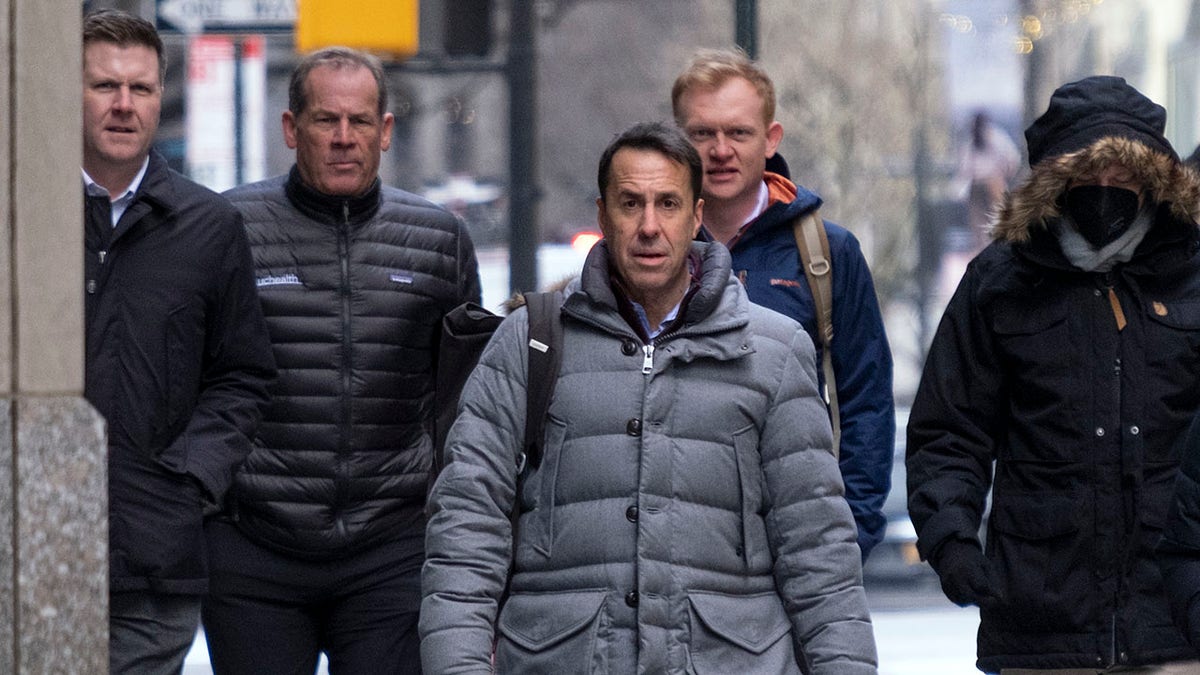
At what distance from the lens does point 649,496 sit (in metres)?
4.40

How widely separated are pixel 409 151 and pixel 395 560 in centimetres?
2245

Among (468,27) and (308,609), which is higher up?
(468,27)

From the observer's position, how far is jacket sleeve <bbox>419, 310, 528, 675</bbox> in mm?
4398

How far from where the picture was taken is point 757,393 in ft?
14.8

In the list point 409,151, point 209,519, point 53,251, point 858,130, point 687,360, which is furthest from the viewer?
point 858,130

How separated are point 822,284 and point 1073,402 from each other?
860 mm

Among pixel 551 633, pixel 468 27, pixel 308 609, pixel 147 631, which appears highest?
pixel 468 27

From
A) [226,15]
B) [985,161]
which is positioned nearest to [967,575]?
[226,15]

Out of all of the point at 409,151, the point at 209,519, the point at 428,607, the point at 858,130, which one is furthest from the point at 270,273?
the point at 858,130

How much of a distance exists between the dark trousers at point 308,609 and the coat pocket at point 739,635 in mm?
1508

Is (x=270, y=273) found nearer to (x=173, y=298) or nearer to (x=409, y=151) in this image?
(x=173, y=298)

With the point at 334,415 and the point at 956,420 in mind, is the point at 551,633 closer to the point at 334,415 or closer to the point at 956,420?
the point at 956,420

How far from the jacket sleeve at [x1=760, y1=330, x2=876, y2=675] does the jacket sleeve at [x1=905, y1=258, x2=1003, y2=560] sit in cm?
57

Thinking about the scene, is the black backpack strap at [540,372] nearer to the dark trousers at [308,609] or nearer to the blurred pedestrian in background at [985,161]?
the dark trousers at [308,609]
